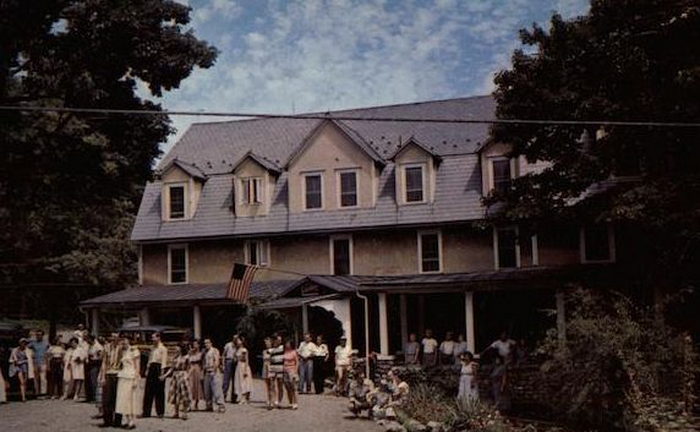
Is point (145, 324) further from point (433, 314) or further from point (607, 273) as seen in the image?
point (607, 273)

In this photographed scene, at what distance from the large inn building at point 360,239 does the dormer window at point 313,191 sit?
5 centimetres

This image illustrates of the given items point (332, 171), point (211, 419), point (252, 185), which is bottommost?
point (211, 419)

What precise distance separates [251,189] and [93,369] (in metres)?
15.1

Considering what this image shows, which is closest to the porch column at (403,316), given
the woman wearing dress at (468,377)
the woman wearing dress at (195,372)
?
the woman wearing dress at (468,377)

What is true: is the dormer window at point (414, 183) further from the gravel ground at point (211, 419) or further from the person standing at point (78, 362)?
the person standing at point (78, 362)

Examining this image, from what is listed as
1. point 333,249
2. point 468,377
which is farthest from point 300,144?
point 468,377

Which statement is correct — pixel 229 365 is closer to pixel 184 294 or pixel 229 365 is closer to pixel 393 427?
pixel 393 427

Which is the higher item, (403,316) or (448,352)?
(403,316)

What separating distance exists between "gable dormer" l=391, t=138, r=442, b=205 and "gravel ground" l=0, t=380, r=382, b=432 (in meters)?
13.5

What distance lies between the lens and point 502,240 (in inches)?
1275

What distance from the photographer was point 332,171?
3472cm

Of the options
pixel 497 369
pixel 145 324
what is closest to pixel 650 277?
pixel 497 369

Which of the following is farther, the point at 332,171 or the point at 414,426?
the point at 332,171

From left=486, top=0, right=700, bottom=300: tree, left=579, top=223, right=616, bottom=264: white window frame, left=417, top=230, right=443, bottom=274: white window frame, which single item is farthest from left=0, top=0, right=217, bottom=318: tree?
left=579, top=223, right=616, bottom=264: white window frame
